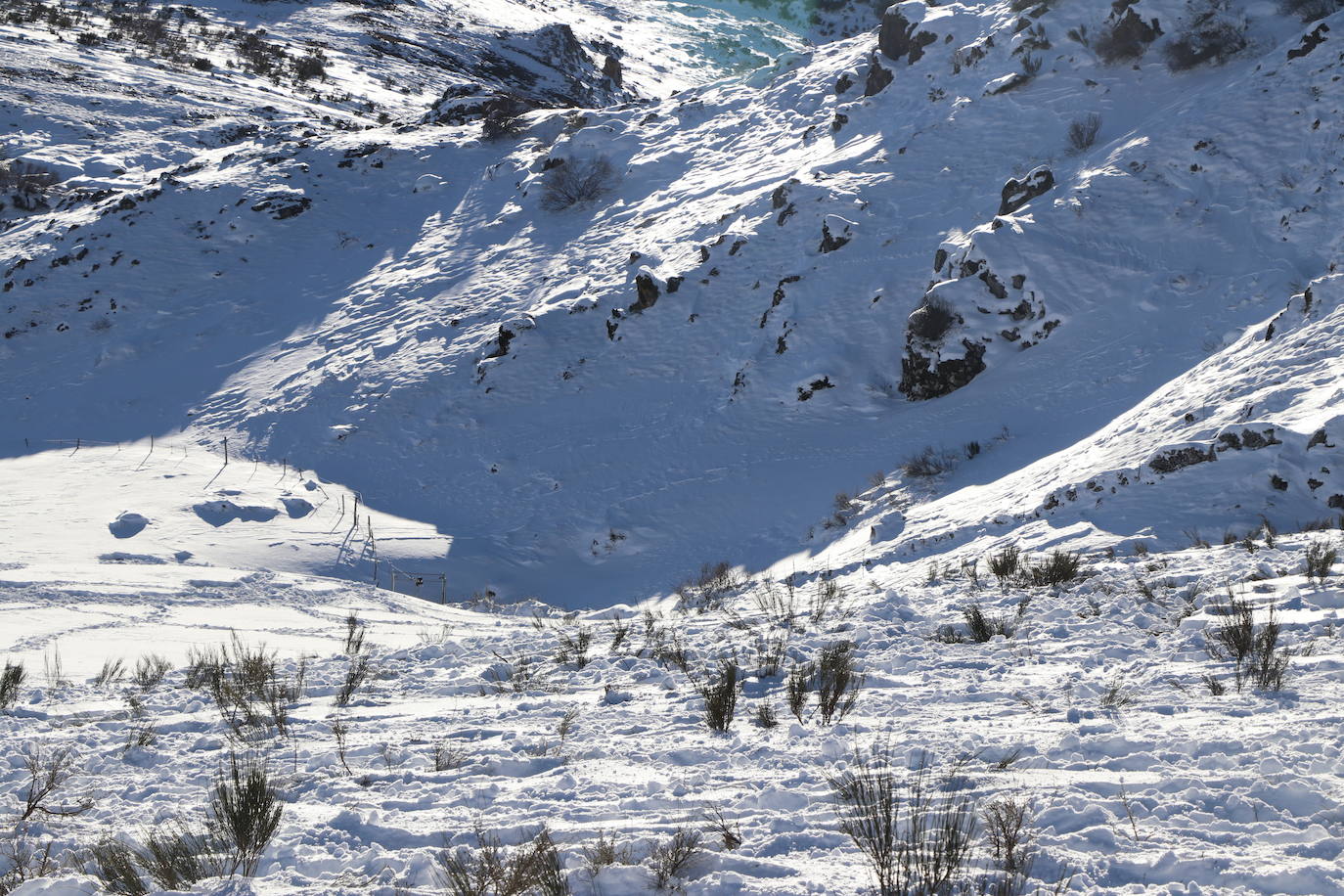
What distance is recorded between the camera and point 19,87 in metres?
33.4

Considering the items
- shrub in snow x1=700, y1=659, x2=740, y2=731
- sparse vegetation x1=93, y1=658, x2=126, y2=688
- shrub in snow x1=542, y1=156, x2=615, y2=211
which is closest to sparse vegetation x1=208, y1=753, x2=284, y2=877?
shrub in snow x1=700, y1=659, x2=740, y2=731

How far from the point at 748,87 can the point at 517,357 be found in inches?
522

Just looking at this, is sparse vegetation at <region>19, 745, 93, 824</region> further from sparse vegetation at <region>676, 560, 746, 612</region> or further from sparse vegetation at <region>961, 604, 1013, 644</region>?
sparse vegetation at <region>676, 560, 746, 612</region>

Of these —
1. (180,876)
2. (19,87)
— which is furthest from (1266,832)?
(19,87)

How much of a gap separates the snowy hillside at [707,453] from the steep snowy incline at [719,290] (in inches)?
4.2

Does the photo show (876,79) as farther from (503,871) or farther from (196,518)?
(503,871)

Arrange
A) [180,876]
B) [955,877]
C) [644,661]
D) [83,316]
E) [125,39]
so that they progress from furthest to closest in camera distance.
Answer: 1. [125,39]
2. [83,316]
3. [644,661]
4. [180,876]
5. [955,877]

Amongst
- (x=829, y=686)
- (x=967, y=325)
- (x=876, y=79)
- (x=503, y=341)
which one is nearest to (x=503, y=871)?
(x=829, y=686)

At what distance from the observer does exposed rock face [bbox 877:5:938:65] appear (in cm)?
2302

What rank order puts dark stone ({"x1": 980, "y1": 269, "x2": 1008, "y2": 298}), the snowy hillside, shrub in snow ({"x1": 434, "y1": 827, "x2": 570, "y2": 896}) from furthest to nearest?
dark stone ({"x1": 980, "y1": 269, "x2": 1008, "y2": 298}) → the snowy hillside → shrub in snow ({"x1": 434, "y1": 827, "x2": 570, "y2": 896})

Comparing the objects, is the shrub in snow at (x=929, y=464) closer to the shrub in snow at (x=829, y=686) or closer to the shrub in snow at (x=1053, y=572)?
the shrub in snow at (x=1053, y=572)

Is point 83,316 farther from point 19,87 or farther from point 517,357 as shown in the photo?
point 19,87

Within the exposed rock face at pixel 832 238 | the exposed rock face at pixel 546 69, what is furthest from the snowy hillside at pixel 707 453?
the exposed rock face at pixel 546 69

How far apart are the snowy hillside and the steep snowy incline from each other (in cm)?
11
